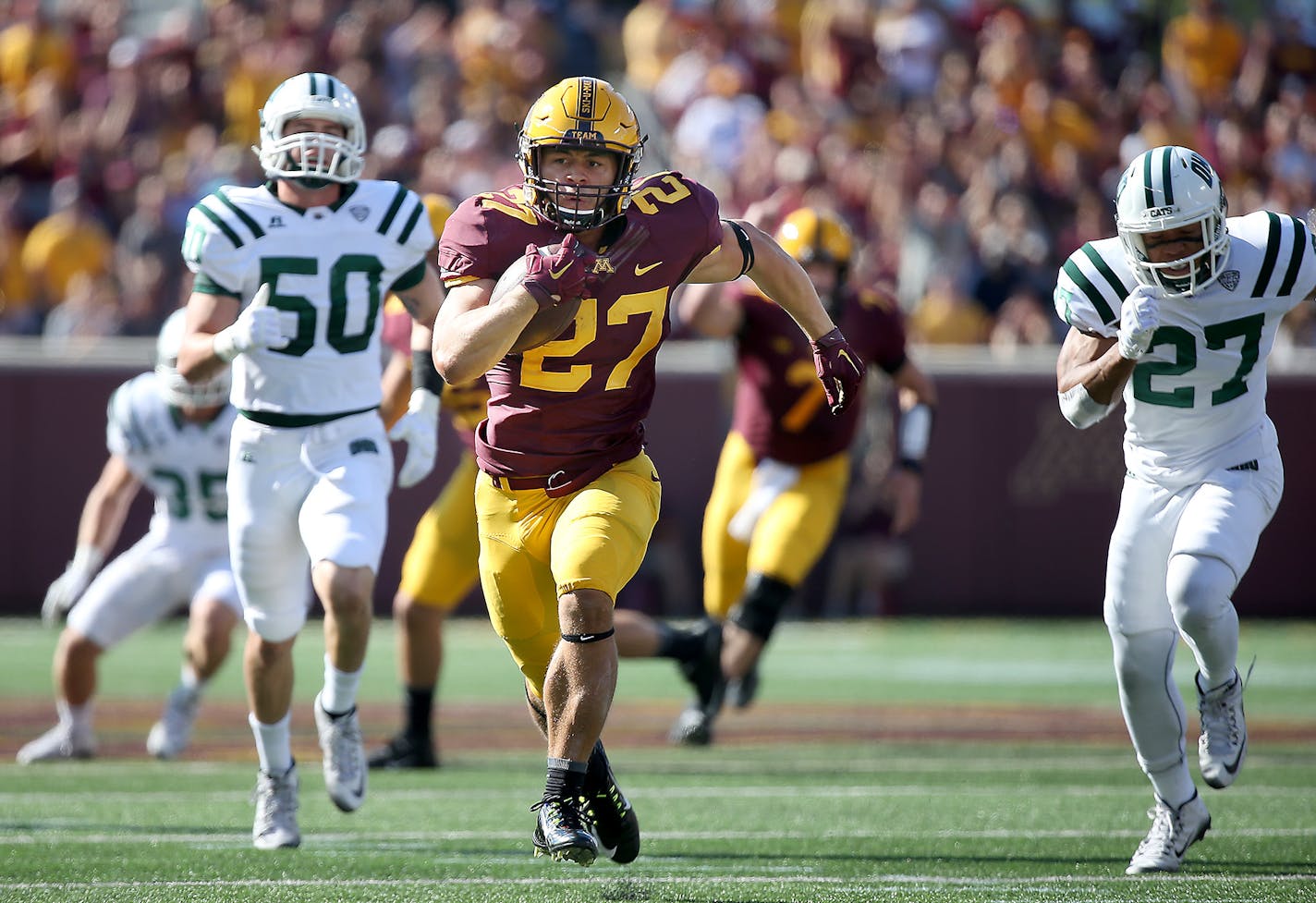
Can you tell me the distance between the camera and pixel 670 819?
506cm

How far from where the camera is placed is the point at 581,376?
13.4 feet

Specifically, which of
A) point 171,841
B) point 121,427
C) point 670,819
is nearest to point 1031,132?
point 121,427

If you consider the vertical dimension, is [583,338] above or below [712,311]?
above

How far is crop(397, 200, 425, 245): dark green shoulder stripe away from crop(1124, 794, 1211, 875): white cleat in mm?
2481

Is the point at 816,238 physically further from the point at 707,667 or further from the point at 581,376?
the point at 581,376

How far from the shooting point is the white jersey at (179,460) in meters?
6.79

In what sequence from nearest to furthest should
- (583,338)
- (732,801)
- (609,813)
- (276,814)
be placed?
(609,813) → (583,338) → (276,814) → (732,801)

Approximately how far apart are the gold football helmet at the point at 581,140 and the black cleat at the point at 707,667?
8.85 feet

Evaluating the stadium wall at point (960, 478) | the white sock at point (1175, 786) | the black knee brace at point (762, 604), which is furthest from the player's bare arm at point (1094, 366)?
the stadium wall at point (960, 478)

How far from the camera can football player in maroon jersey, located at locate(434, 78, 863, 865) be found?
3852 mm

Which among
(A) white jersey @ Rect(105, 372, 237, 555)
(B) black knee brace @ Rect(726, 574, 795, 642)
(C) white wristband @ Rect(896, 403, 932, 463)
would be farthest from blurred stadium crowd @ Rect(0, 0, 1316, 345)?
(B) black knee brace @ Rect(726, 574, 795, 642)

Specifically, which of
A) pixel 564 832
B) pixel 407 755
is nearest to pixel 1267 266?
pixel 564 832

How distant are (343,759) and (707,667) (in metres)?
2.05

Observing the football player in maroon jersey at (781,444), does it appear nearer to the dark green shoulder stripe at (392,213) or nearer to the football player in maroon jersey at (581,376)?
the dark green shoulder stripe at (392,213)
